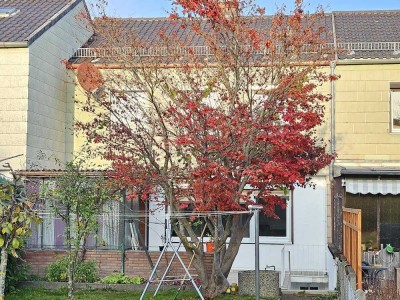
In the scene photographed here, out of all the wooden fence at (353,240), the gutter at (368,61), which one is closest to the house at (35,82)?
the gutter at (368,61)

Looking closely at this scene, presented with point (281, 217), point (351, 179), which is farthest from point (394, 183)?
point (281, 217)

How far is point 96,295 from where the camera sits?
55.7 feet

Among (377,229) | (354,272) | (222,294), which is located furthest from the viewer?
(377,229)

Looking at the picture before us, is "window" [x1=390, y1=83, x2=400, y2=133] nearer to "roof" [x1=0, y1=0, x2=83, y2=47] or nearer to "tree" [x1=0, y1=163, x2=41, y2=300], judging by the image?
"roof" [x1=0, y1=0, x2=83, y2=47]

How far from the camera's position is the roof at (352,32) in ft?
73.3

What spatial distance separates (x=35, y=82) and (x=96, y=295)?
7367 millimetres

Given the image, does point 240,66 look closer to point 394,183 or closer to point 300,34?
point 300,34

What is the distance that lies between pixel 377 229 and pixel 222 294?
674 cm

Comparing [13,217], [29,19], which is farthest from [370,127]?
[13,217]

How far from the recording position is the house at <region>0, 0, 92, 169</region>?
2086cm

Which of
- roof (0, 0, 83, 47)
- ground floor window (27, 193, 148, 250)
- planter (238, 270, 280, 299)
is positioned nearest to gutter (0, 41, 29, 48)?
roof (0, 0, 83, 47)

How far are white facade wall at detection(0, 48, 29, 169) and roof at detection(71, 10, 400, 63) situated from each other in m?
2.28

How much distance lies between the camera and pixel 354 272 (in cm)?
1432

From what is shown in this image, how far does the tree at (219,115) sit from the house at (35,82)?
4525 millimetres
